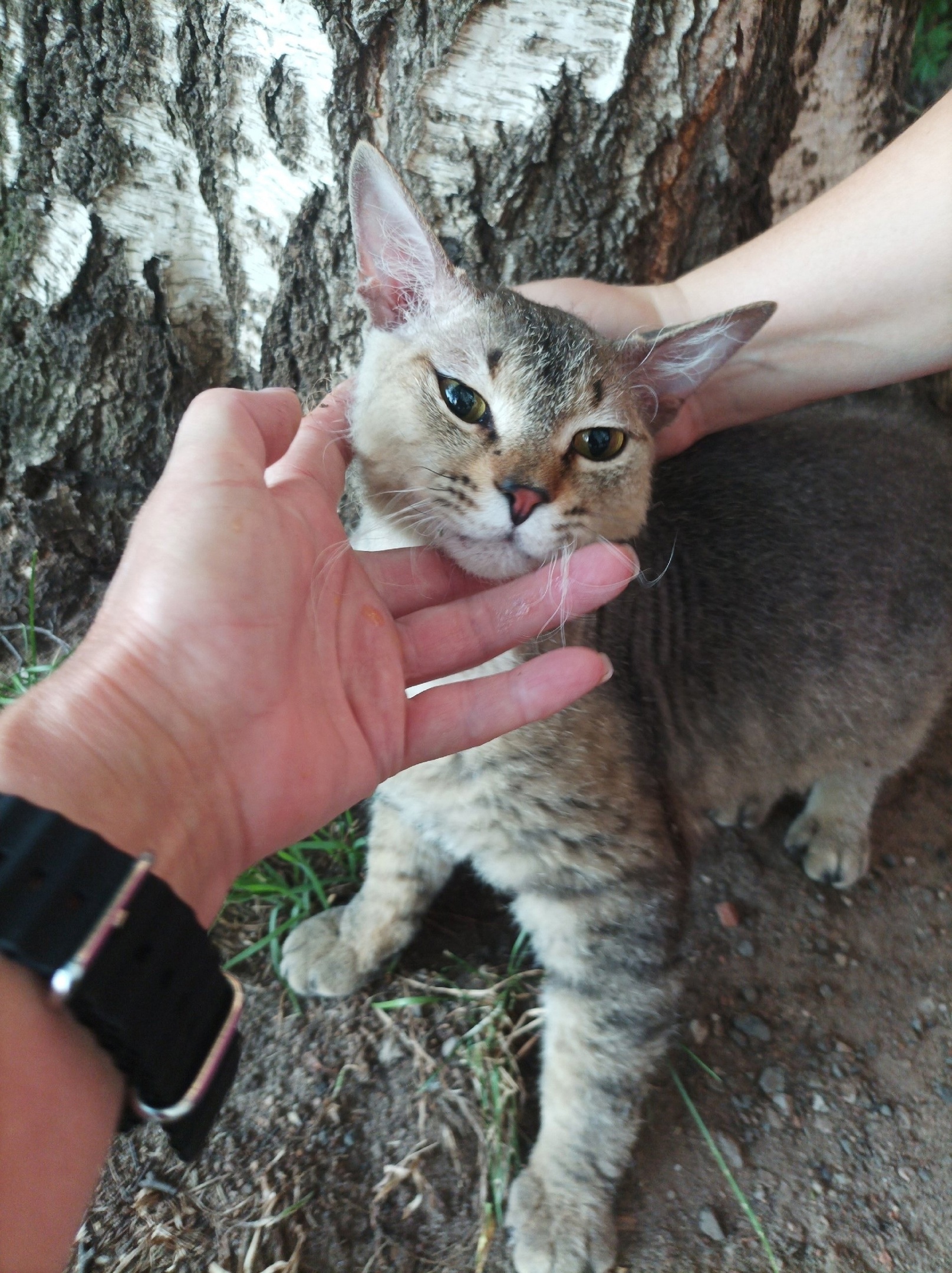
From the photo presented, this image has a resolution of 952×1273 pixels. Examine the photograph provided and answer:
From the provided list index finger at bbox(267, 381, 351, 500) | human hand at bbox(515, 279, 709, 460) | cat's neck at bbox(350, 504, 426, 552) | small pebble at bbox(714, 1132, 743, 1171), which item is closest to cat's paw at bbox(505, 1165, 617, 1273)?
small pebble at bbox(714, 1132, 743, 1171)

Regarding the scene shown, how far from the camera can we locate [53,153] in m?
1.91

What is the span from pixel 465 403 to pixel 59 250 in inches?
47.3

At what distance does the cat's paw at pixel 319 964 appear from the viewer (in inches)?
75.5

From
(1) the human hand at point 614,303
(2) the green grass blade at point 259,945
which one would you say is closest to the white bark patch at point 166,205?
(1) the human hand at point 614,303

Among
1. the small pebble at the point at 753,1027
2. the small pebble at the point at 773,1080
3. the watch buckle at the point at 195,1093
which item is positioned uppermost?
the watch buckle at the point at 195,1093

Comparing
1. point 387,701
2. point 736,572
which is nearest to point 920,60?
point 736,572

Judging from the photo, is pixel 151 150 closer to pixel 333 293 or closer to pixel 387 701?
pixel 333 293

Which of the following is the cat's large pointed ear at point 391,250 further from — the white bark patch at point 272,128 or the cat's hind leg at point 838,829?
the cat's hind leg at point 838,829

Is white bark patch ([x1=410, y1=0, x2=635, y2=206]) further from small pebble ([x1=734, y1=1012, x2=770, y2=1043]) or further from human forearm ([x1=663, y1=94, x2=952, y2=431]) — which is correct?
small pebble ([x1=734, y1=1012, x2=770, y2=1043])

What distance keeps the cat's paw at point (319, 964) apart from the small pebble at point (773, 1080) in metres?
0.97

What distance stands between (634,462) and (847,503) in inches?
28.9

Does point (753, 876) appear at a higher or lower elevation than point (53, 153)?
lower

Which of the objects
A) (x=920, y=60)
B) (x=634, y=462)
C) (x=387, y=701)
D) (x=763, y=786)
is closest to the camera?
(x=387, y=701)

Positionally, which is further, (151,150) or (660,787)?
(151,150)
